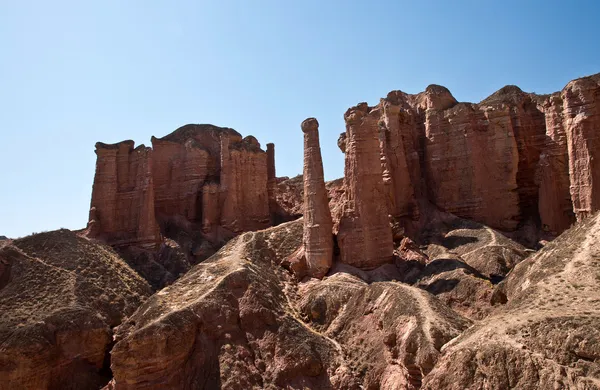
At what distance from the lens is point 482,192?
46188 mm

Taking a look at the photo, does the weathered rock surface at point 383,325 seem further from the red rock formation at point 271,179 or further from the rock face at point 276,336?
the red rock formation at point 271,179

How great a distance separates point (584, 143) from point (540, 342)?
21.9m

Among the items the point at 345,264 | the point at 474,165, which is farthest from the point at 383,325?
the point at 474,165

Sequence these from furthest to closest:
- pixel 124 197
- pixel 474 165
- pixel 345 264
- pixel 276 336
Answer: pixel 124 197
pixel 474 165
pixel 345 264
pixel 276 336

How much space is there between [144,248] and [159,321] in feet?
70.4

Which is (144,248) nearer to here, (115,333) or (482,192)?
(115,333)

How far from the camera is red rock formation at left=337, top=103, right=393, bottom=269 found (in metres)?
36.0

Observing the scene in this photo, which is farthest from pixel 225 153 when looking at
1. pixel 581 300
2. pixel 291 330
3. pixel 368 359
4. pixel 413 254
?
pixel 581 300

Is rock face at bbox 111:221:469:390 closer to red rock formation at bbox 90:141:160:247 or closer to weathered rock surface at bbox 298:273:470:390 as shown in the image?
weathered rock surface at bbox 298:273:470:390

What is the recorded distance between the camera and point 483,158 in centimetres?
4675

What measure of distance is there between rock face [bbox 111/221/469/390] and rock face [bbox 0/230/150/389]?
356cm

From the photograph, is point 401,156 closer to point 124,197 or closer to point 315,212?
point 315,212

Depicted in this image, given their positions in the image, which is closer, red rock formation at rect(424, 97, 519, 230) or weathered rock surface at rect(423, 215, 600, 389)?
weathered rock surface at rect(423, 215, 600, 389)

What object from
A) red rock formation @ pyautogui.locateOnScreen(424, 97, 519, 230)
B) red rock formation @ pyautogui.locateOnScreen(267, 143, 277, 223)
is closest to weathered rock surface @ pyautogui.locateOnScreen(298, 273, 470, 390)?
red rock formation @ pyautogui.locateOnScreen(424, 97, 519, 230)
